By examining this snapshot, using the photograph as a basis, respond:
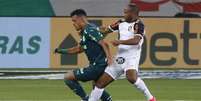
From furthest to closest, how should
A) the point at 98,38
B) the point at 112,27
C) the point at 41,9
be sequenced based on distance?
the point at 41,9, the point at 112,27, the point at 98,38

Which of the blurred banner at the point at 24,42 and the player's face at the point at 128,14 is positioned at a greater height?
the player's face at the point at 128,14

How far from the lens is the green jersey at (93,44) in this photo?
12.0m

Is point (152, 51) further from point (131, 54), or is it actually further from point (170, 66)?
point (131, 54)

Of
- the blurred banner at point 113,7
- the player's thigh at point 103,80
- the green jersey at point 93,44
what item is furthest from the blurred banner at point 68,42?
the green jersey at point 93,44

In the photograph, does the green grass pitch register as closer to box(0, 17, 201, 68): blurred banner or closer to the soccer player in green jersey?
box(0, 17, 201, 68): blurred banner

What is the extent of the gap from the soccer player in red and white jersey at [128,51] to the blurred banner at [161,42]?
23.6 ft

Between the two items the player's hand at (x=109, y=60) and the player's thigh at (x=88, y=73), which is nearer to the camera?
the player's hand at (x=109, y=60)

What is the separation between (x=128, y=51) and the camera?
12.6 meters

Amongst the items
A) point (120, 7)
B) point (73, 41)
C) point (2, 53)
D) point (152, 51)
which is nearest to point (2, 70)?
point (2, 53)

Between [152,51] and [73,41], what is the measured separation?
200cm

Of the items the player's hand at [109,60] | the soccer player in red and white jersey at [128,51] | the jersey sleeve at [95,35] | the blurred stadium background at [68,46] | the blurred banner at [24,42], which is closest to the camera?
the player's hand at [109,60]

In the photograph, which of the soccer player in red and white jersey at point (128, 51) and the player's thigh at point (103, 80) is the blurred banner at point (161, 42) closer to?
the soccer player in red and white jersey at point (128, 51)

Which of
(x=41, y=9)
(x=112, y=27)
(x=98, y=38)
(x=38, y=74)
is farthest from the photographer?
(x=41, y=9)

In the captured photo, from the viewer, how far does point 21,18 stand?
20.2m
